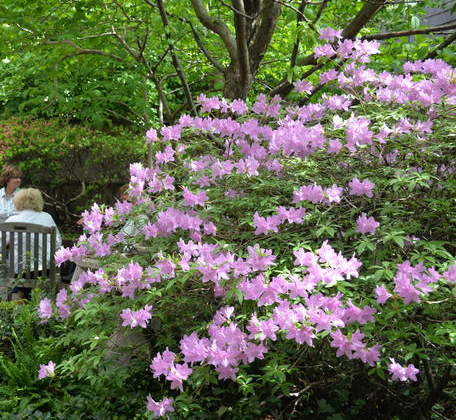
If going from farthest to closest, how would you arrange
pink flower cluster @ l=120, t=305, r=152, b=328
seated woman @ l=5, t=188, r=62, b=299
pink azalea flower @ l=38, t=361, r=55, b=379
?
seated woman @ l=5, t=188, r=62, b=299 → pink azalea flower @ l=38, t=361, r=55, b=379 → pink flower cluster @ l=120, t=305, r=152, b=328

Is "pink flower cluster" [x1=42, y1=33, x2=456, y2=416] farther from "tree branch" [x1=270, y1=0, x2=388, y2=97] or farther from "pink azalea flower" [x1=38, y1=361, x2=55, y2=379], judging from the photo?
"tree branch" [x1=270, y1=0, x2=388, y2=97]

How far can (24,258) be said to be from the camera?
4.91 m

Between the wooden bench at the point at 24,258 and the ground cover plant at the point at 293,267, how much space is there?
154 centimetres

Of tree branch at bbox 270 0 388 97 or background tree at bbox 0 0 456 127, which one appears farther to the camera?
background tree at bbox 0 0 456 127

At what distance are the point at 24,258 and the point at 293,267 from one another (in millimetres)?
3389

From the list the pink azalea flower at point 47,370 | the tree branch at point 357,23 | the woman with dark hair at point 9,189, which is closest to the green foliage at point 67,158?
the woman with dark hair at point 9,189

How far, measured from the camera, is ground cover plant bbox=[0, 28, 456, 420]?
193 centimetres

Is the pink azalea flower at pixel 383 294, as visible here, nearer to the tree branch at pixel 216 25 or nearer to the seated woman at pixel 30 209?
the tree branch at pixel 216 25

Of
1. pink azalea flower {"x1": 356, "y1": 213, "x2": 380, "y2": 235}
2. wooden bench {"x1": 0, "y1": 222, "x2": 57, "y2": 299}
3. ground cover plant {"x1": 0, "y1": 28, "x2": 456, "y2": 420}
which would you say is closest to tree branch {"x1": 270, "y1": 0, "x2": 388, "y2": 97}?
ground cover plant {"x1": 0, "y1": 28, "x2": 456, "y2": 420}

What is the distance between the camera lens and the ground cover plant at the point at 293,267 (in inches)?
76.0

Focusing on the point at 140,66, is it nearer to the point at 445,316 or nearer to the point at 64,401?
the point at 64,401

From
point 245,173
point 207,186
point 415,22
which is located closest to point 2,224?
point 207,186

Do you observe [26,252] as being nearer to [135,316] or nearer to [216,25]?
[216,25]

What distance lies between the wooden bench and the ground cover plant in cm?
154
